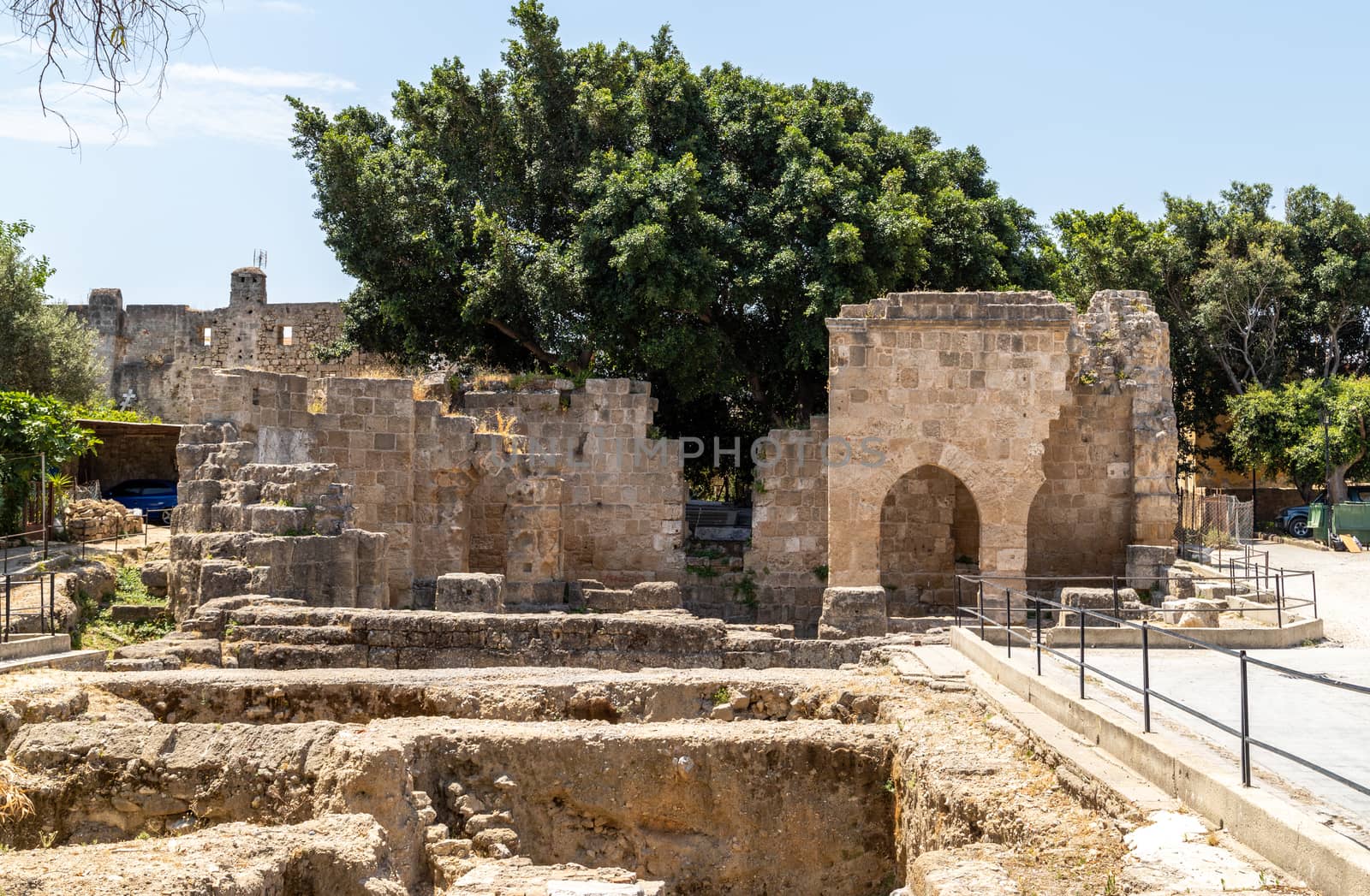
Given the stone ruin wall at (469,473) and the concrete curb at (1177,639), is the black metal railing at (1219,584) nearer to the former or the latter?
the concrete curb at (1177,639)

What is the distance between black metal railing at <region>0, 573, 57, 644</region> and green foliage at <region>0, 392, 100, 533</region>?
4.02 metres

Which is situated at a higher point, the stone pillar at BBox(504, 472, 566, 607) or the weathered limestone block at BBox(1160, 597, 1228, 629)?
the stone pillar at BBox(504, 472, 566, 607)

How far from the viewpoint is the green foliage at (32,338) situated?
2583cm

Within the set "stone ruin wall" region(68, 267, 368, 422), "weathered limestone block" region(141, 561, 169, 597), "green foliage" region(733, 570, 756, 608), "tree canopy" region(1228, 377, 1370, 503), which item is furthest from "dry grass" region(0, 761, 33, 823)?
"tree canopy" region(1228, 377, 1370, 503)

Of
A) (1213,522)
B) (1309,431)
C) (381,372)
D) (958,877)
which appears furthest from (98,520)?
(1309,431)

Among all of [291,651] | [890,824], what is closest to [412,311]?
[291,651]

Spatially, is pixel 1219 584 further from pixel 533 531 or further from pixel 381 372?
pixel 381 372

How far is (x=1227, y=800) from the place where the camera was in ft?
18.6

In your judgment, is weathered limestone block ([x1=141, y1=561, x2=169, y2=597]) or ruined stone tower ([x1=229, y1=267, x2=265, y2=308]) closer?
weathered limestone block ([x1=141, y1=561, x2=169, y2=597])

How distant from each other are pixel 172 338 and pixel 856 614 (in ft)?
86.8

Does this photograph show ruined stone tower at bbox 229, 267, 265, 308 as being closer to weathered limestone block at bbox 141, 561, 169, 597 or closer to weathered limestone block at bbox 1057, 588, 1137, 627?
weathered limestone block at bbox 141, 561, 169, 597

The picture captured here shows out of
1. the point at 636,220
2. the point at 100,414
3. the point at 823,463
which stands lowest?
the point at 823,463

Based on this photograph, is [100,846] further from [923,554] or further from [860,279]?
[860,279]

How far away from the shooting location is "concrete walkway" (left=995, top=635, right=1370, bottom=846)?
5.97m
